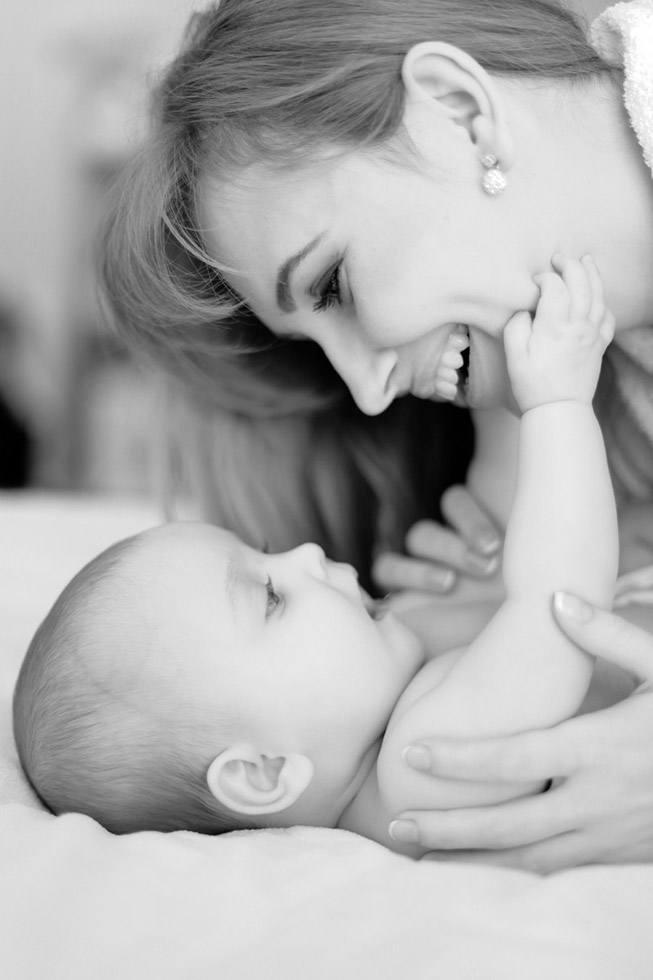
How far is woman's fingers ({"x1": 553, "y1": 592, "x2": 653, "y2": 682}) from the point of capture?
942 millimetres

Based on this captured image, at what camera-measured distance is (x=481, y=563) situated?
146 cm

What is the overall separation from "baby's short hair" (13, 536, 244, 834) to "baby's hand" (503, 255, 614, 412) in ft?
1.55

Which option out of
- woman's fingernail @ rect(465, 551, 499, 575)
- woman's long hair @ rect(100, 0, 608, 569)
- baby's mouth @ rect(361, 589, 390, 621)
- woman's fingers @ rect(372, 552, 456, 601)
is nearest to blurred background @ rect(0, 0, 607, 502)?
woman's long hair @ rect(100, 0, 608, 569)

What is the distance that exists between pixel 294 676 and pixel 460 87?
66cm

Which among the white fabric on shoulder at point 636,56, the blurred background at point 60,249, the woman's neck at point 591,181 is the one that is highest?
the white fabric on shoulder at point 636,56

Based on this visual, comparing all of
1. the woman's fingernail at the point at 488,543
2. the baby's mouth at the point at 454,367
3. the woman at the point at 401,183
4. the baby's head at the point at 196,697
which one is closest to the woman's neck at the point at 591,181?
the woman at the point at 401,183

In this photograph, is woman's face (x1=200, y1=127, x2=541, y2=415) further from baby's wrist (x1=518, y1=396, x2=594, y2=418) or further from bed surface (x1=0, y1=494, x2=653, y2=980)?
bed surface (x1=0, y1=494, x2=653, y2=980)

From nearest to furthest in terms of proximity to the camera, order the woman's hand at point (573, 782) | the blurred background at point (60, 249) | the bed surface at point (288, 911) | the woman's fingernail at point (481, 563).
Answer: the bed surface at point (288, 911)
the woman's hand at point (573, 782)
the woman's fingernail at point (481, 563)
the blurred background at point (60, 249)

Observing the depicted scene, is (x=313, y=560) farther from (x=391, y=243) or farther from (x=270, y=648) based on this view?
(x=391, y=243)

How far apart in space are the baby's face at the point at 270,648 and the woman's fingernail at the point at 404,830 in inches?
4.2

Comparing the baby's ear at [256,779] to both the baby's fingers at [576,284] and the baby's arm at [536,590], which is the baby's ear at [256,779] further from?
the baby's fingers at [576,284]

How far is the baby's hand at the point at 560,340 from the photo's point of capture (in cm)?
104

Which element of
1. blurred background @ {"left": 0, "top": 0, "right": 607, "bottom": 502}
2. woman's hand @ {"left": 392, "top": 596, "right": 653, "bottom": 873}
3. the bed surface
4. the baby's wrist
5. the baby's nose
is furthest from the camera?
blurred background @ {"left": 0, "top": 0, "right": 607, "bottom": 502}

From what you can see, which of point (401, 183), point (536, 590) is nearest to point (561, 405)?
point (536, 590)
